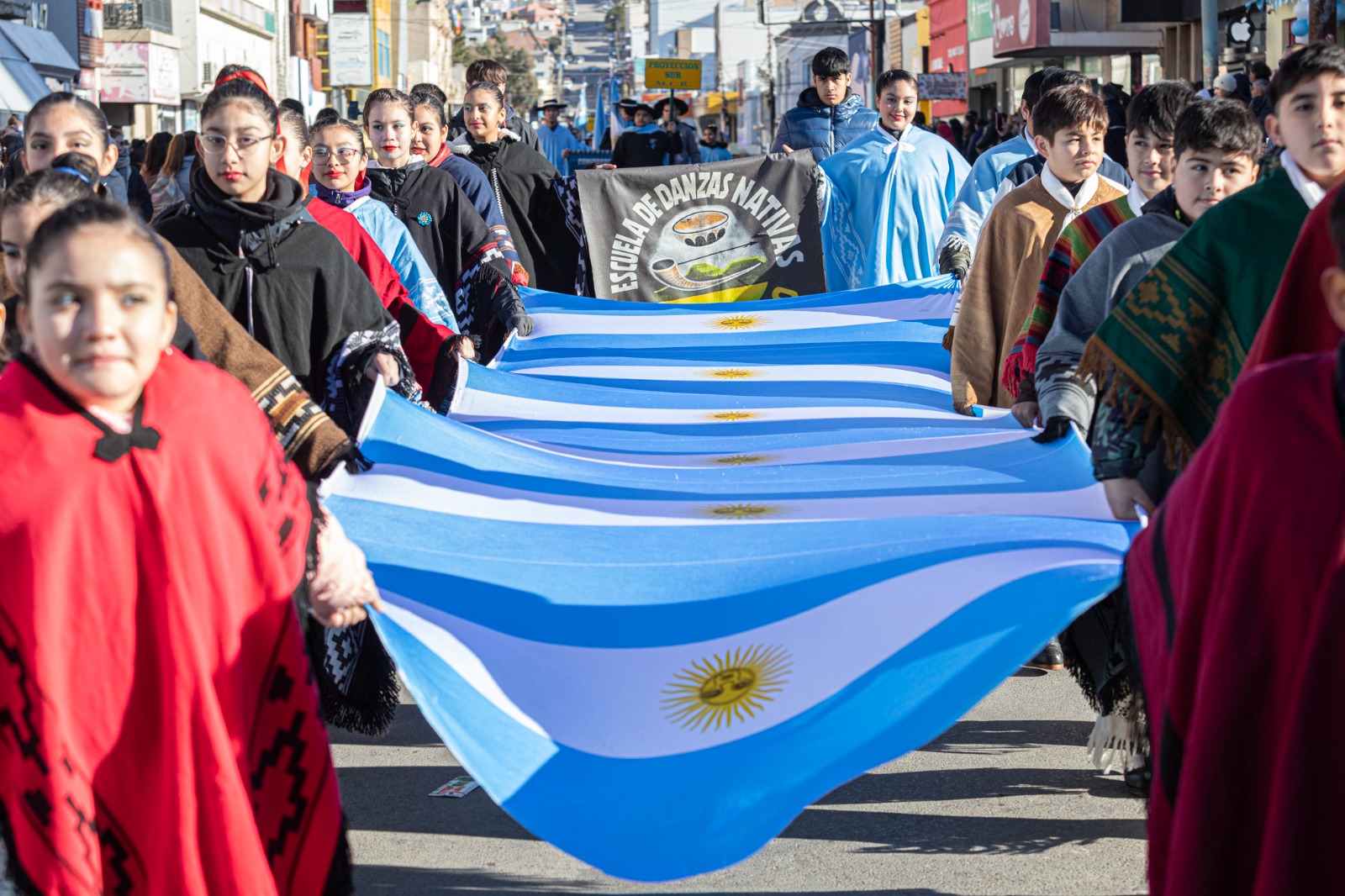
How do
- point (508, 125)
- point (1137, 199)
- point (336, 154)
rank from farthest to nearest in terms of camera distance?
point (508, 125) → point (336, 154) → point (1137, 199)

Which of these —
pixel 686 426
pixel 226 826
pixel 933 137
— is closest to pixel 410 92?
pixel 933 137

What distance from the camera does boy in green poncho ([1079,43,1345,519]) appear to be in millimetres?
3195

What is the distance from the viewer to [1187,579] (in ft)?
7.57

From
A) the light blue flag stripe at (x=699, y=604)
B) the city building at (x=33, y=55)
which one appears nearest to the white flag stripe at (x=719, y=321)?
the light blue flag stripe at (x=699, y=604)

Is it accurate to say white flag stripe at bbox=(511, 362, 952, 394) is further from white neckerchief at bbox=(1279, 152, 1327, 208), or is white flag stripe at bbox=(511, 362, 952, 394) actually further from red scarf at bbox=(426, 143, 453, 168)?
white neckerchief at bbox=(1279, 152, 1327, 208)

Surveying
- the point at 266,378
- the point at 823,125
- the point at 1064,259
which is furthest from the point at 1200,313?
the point at 823,125

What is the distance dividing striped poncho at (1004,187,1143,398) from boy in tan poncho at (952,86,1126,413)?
724mm

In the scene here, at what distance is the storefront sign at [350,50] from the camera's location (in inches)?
2418

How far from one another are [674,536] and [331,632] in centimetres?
92

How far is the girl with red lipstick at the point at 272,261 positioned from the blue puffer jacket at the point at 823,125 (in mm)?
5969

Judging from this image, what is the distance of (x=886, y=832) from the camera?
13.9 ft

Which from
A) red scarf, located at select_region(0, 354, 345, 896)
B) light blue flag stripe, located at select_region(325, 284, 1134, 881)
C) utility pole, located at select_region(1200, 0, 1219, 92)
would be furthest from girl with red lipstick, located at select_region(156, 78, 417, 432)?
utility pole, located at select_region(1200, 0, 1219, 92)

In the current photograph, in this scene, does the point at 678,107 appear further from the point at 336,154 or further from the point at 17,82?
the point at 336,154

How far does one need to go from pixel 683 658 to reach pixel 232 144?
1876 millimetres
